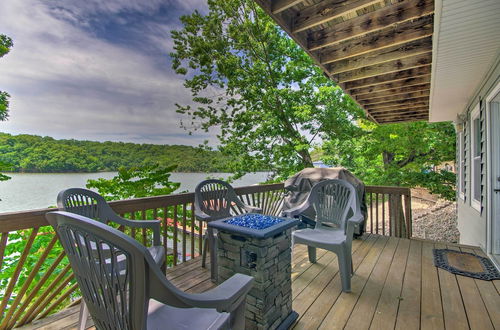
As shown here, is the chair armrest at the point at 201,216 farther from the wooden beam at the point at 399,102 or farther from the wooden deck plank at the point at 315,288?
the wooden beam at the point at 399,102

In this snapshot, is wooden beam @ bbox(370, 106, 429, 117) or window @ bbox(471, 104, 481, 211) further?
wooden beam @ bbox(370, 106, 429, 117)

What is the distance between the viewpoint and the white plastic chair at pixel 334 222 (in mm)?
2486

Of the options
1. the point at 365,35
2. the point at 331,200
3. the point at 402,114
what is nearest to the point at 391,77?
the point at 365,35

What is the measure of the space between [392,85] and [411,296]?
3178 mm

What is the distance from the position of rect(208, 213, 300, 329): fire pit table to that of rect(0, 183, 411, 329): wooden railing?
3.90 ft

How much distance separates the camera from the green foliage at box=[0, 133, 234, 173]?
208 inches

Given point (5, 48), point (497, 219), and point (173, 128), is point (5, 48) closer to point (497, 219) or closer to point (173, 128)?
point (173, 128)

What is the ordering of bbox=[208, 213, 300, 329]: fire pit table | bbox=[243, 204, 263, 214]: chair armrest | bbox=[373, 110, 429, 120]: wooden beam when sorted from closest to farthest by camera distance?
1. bbox=[208, 213, 300, 329]: fire pit table
2. bbox=[243, 204, 263, 214]: chair armrest
3. bbox=[373, 110, 429, 120]: wooden beam

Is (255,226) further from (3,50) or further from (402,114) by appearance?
(402,114)

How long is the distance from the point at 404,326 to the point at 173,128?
32.8 feet

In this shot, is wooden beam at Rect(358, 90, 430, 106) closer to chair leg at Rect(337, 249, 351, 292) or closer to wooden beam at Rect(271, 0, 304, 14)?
wooden beam at Rect(271, 0, 304, 14)

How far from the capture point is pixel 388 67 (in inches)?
132

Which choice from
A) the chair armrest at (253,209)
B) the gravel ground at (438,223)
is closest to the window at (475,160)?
the gravel ground at (438,223)

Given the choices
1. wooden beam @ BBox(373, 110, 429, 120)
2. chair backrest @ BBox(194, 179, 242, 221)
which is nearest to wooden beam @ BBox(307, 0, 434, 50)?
chair backrest @ BBox(194, 179, 242, 221)
